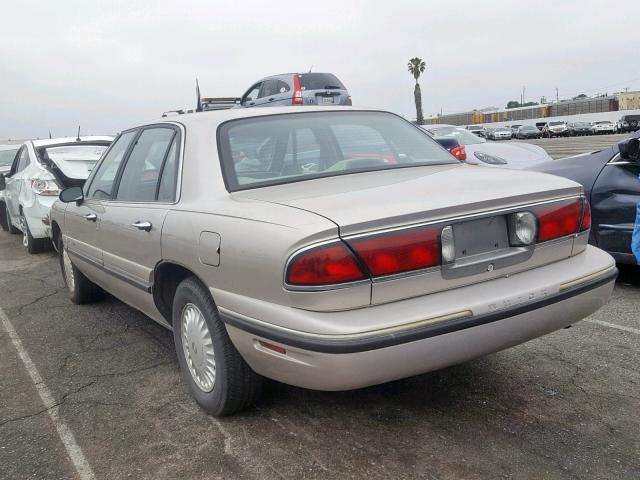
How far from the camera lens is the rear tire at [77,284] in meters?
5.23

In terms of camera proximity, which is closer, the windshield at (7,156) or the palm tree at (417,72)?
the windshield at (7,156)

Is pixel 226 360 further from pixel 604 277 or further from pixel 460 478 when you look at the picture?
pixel 604 277

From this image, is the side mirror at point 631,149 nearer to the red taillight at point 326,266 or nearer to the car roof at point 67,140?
the red taillight at point 326,266

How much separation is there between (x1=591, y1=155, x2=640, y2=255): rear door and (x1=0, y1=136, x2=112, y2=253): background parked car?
5780 mm

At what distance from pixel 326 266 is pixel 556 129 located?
52.6 meters

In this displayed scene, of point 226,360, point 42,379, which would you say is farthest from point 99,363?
point 226,360

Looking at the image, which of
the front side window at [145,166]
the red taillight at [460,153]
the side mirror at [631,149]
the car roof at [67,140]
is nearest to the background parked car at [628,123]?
the red taillight at [460,153]

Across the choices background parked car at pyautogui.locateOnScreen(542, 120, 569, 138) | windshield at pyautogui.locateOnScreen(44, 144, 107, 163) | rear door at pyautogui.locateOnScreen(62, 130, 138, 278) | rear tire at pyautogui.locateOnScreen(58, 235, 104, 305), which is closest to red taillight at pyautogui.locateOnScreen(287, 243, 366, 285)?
rear door at pyautogui.locateOnScreen(62, 130, 138, 278)

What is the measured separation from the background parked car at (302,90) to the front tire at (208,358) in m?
8.64

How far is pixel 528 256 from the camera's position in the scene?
272cm

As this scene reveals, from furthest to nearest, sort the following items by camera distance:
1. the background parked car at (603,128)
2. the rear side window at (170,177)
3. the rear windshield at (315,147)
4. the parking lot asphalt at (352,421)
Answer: the background parked car at (603,128) < the rear side window at (170,177) < the rear windshield at (315,147) < the parking lot asphalt at (352,421)

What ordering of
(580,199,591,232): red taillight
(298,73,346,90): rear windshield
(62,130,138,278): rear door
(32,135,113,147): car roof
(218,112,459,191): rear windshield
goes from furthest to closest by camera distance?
(298,73,346,90): rear windshield → (32,135,113,147): car roof → (62,130,138,278): rear door → (218,112,459,191): rear windshield → (580,199,591,232): red taillight

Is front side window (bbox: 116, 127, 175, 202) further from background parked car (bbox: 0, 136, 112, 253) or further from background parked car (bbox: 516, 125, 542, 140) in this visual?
background parked car (bbox: 516, 125, 542, 140)

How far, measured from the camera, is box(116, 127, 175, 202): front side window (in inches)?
140
